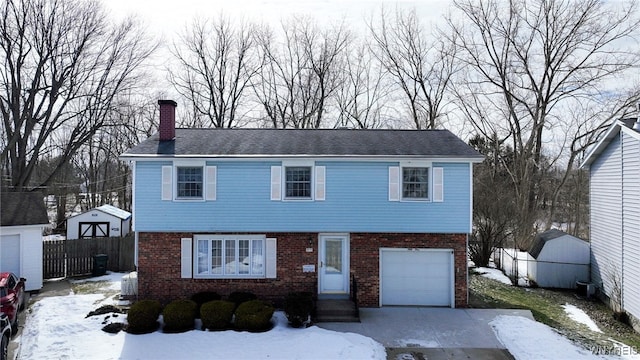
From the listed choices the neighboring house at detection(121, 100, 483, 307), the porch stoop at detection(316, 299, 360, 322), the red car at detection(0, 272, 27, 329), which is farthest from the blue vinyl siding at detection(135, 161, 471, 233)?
the red car at detection(0, 272, 27, 329)

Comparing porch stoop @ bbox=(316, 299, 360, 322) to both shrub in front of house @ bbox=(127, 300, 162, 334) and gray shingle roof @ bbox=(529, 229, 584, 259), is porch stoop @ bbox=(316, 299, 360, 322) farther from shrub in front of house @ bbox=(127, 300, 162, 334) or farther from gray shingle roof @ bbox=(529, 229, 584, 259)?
gray shingle roof @ bbox=(529, 229, 584, 259)

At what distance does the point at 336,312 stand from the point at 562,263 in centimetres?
1094

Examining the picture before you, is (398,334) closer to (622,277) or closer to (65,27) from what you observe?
(622,277)

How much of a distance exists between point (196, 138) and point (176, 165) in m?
1.90

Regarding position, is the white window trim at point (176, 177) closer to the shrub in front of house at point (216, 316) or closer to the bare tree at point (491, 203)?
the shrub in front of house at point (216, 316)

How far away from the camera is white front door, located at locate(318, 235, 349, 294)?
43.6ft

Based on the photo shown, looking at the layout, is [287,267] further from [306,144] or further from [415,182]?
[415,182]

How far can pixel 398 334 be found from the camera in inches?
433

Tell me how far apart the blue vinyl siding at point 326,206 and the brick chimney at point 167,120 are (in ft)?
5.83

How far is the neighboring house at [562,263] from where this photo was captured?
16656 mm

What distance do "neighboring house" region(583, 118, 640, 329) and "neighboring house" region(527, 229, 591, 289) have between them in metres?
0.40

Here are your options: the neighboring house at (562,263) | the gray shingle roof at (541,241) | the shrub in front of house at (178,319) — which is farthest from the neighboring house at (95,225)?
the neighboring house at (562,263)

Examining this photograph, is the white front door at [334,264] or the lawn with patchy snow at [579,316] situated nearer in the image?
the lawn with patchy snow at [579,316]

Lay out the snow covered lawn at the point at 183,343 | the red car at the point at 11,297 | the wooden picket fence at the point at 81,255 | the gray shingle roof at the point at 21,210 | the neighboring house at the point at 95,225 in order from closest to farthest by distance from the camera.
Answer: the snow covered lawn at the point at 183,343 → the red car at the point at 11,297 → the gray shingle roof at the point at 21,210 → the wooden picket fence at the point at 81,255 → the neighboring house at the point at 95,225
